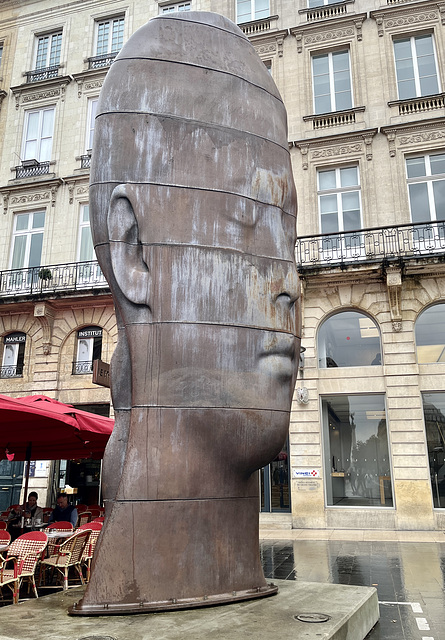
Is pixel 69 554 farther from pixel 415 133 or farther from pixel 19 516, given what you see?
pixel 415 133

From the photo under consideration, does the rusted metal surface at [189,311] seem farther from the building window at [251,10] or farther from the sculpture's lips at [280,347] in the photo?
the building window at [251,10]

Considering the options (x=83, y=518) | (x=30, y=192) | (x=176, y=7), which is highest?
(x=176, y=7)

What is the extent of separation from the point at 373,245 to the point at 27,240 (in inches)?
511

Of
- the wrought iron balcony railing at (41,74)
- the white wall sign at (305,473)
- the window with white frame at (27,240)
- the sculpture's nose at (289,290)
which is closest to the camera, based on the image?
the sculpture's nose at (289,290)

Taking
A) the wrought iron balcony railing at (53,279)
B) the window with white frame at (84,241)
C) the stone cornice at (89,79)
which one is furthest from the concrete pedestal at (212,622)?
the stone cornice at (89,79)

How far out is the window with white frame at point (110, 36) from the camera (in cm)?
2228

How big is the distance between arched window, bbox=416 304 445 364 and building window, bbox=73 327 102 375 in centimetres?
1031

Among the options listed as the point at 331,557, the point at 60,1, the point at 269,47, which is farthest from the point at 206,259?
the point at 60,1

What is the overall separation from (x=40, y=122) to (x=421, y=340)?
17.3 meters

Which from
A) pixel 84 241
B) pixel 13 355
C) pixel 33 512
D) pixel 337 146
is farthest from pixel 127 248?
pixel 84 241

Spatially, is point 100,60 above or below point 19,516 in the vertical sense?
above

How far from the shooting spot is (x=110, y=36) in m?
22.4

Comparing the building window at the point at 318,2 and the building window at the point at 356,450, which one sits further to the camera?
the building window at the point at 318,2

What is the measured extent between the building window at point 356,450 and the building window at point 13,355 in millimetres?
10682
